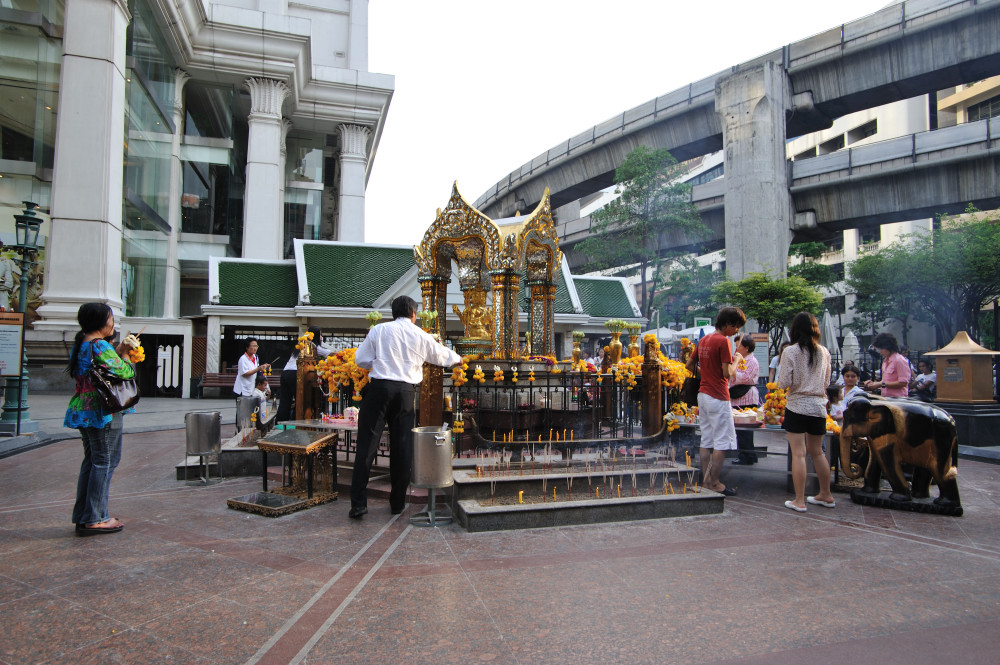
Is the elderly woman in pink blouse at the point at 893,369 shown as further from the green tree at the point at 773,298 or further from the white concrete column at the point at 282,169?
the white concrete column at the point at 282,169

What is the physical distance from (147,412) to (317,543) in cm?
1306

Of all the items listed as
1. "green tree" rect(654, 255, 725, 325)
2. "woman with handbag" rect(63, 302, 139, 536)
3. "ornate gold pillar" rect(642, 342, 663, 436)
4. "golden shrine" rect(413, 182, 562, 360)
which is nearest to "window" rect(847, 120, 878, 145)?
"green tree" rect(654, 255, 725, 325)

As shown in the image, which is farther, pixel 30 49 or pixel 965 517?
pixel 30 49

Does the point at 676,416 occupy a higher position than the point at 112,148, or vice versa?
the point at 112,148

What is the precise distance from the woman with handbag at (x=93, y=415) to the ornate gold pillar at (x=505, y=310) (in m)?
5.14

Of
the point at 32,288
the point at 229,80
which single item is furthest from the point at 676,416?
the point at 229,80

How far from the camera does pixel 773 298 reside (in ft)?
74.8

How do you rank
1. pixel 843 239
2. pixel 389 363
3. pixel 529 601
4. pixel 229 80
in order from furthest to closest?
1. pixel 843 239
2. pixel 229 80
3. pixel 389 363
4. pixel 529 601

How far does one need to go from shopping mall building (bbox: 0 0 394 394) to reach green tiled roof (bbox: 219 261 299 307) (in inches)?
14.7

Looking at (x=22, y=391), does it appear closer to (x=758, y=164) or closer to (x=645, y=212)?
(x=645, y=212)

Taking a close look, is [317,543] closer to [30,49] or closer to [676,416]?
[676,416]

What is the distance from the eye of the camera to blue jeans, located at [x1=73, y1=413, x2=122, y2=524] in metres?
4.74

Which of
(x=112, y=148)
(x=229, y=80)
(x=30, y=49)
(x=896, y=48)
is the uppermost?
(x=229, y=80)

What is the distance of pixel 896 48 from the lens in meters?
21.8
